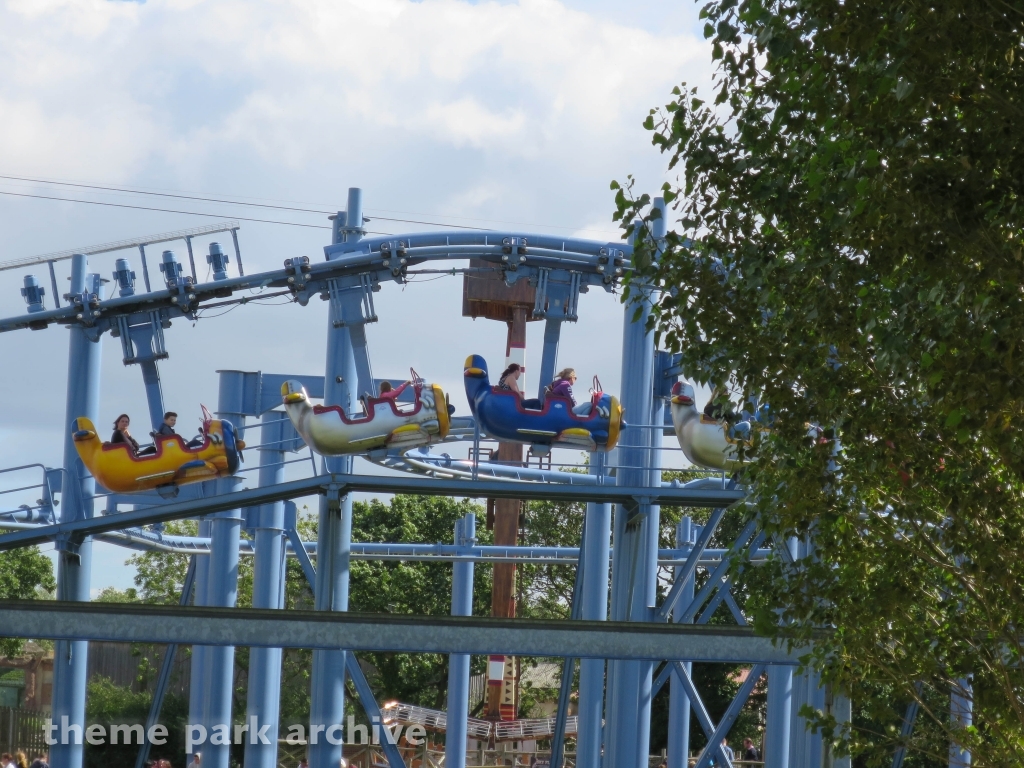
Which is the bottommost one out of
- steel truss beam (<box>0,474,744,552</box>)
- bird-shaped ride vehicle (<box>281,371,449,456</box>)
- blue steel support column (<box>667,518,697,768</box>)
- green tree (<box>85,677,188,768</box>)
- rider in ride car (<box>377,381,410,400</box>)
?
green tree (<box>85,677,188,768</box>)

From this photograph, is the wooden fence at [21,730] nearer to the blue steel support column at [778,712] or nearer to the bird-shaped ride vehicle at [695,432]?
the blue steel support column at [778,712]

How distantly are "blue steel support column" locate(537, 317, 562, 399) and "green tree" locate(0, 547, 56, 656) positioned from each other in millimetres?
29362

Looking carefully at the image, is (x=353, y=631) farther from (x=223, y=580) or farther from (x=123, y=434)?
(x=223, y=580)

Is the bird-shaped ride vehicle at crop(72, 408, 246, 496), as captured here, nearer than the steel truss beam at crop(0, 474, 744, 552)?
No

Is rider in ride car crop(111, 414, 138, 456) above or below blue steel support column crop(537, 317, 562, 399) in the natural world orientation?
below

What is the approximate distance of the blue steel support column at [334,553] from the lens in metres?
13.8

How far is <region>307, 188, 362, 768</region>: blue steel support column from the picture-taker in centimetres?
1376

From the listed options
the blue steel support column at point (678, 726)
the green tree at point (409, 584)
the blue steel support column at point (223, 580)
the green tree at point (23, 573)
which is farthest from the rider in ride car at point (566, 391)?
the green tree at point (23, 573)

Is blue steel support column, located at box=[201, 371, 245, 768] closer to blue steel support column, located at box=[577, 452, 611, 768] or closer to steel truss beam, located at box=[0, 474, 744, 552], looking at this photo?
steel truss beam, located at box=[0, 474, 744, 552]

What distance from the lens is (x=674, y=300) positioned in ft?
21.2

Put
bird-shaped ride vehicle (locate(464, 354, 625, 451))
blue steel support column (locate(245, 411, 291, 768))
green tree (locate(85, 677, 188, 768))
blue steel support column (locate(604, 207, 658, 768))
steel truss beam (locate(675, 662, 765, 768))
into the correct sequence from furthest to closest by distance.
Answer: green tree (locate(85, 677, 188, 768))
blue steel support column (locate(245, 411, 291, 768))
steel truss beam (locate(675, 662, 765, 768))
blue steel support column (locate(604, 207, 658, 768))
bird-shaped ride vehicle (locate(464, 354, 625, 451))

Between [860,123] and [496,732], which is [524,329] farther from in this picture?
[860,123]

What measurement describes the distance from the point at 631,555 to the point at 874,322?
391 inches

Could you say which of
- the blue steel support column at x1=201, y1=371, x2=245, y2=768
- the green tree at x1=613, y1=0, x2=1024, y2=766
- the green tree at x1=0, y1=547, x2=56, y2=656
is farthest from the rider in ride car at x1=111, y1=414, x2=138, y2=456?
the green tree at x1=0, y1=547, x2=56, y2=656
